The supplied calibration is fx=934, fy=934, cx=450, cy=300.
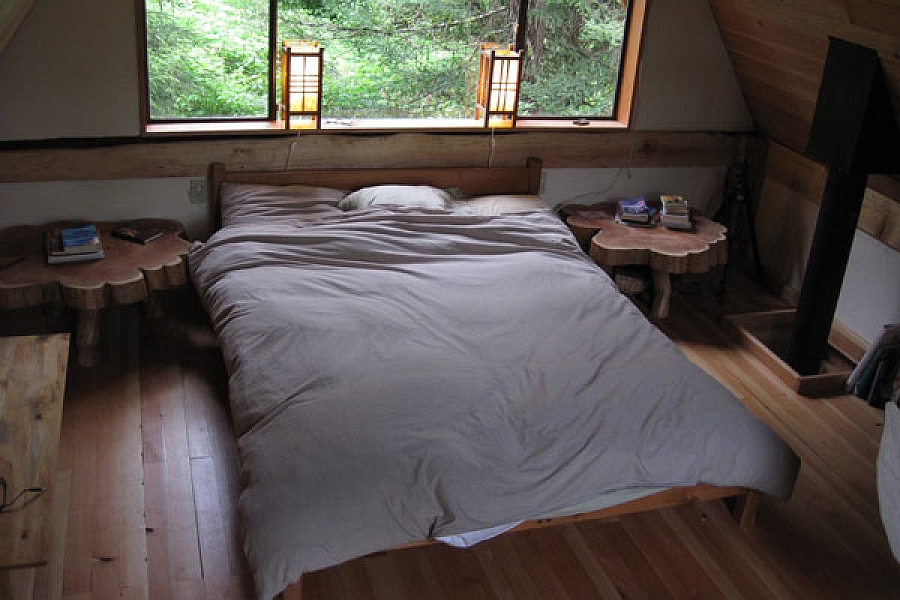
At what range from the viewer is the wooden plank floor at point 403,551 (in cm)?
285

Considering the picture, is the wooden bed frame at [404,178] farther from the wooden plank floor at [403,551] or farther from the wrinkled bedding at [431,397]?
the wooden plank floor at [403,551]

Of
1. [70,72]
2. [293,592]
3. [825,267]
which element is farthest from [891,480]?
[70,72]

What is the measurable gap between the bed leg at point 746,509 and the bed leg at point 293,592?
4.97 ft

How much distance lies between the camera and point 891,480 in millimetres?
2598

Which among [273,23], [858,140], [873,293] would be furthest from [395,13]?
[873,293]

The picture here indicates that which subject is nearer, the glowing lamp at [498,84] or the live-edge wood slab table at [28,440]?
the live-edge wood slab table at [28,440]

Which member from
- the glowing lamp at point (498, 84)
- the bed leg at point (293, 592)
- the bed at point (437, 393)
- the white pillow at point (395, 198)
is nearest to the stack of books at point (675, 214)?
the bed at point (437, 393)

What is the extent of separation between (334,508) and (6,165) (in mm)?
2395

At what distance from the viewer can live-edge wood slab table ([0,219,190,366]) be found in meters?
3.71

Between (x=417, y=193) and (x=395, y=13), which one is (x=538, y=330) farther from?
(x=395, y=13)

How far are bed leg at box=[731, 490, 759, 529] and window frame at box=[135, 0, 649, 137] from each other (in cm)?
227

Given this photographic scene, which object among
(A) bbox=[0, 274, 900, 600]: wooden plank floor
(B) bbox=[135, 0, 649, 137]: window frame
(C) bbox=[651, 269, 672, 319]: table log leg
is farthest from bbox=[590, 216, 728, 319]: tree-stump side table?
(A) bbox=[0, 274, 900, 600]: wooden plank floor

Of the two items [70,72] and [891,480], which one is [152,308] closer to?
[70,72]

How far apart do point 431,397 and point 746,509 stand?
1.15 meters
